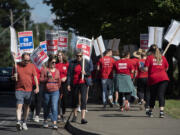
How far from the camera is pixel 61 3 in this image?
25.8 meters

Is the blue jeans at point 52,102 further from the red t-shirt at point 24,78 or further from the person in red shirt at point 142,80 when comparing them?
the person in red shirt at point 142,80

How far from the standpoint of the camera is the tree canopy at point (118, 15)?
21625 millimetres

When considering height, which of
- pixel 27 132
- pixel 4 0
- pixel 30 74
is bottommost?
pixel 27 132

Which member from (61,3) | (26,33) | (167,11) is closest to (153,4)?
(167,11)

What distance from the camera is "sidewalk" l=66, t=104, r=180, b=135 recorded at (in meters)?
10.4

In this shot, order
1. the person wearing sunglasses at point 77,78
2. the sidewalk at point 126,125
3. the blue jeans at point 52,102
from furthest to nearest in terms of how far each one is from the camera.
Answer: the person wearing sunglasses at point 77,78 < the blue jeans at point 52,102 < the sidewalk at point 126,125

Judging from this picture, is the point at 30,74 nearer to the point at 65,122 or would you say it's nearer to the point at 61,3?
the point at 65,122

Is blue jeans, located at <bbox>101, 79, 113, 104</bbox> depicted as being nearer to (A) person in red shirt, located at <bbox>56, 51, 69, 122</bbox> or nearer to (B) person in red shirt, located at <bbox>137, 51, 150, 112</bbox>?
(B) person in red shirt, located at <bbox>137, 51, 150, 112</bbox>

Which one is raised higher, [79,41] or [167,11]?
→ [167,11]

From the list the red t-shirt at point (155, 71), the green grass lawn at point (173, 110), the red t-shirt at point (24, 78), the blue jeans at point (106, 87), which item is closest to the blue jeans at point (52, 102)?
the red t-shirt at point (24, 78)

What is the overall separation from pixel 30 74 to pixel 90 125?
1.78 metres

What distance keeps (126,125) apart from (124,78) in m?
4.13

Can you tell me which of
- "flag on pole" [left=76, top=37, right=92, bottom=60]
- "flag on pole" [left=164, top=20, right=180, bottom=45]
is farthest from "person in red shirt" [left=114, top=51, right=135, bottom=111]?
"flag on pole" [left=76, top=37, right=92, bottom=60]

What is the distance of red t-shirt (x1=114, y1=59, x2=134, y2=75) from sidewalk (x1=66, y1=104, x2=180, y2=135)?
71.6 inches
